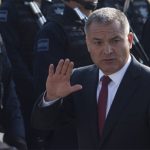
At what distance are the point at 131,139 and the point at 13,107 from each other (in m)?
0.90

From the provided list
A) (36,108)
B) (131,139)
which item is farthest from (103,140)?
(36,108)

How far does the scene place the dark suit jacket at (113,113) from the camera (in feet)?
9.55

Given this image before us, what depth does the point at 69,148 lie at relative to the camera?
4.16m

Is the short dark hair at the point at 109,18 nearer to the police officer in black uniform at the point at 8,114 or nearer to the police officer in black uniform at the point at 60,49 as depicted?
the police officer in black uniform at the point at 8,114

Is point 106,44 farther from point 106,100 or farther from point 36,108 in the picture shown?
point 36,108

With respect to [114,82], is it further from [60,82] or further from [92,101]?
[60,82]

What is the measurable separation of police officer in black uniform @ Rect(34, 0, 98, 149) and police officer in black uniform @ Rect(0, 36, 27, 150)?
0.64m

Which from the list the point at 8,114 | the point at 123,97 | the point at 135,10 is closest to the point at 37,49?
the point at 8,114

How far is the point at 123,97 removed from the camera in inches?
117

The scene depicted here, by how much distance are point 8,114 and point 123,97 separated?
32.8 inches

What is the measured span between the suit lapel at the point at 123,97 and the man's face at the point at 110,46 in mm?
60

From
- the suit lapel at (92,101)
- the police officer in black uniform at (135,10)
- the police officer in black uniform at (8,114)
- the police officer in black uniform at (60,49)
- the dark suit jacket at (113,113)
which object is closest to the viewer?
the dark suit jacket at (113,113)

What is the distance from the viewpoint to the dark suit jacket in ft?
9.55

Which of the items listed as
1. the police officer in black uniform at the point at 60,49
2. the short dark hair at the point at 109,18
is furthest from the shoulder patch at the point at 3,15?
the short dark hair at the point at 109,18
